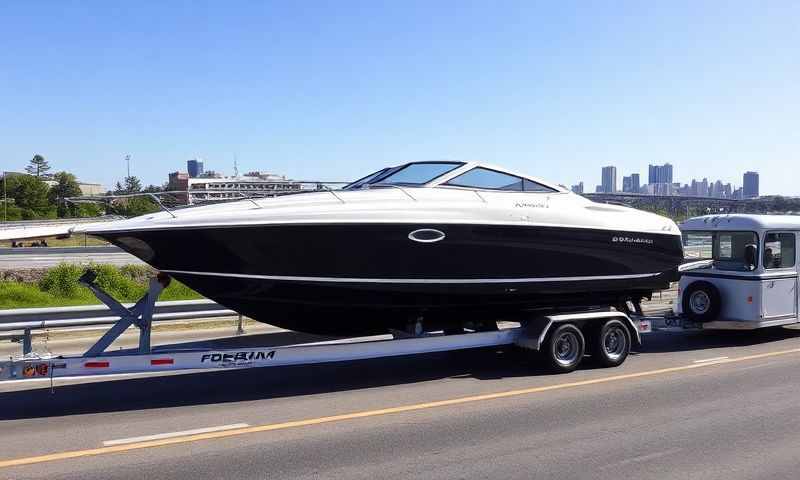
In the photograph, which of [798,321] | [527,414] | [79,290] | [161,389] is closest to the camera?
[527,414]

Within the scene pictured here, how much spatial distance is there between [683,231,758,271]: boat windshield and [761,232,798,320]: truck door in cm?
33

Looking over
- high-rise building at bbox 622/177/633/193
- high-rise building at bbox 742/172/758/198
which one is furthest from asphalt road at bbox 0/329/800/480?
high-rise building at bbox 742/172/758/198

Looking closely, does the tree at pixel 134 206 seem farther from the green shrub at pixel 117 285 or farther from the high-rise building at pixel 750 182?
the high-rise building at pixel 750 182

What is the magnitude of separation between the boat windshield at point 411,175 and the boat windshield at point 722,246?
5.09 meters

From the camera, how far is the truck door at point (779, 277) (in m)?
11.1

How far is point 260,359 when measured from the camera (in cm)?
732

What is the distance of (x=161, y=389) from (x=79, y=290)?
39.7 feet

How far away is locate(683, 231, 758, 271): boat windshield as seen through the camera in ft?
37.8

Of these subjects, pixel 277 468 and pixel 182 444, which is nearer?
pixel 277 468

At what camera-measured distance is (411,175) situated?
9.00m

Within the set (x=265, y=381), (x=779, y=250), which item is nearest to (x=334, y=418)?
(x=265, y=381)

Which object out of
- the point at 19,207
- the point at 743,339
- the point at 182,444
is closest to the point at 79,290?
the point at 182,444

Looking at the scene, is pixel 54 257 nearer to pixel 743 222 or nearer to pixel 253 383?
pixel 253 383

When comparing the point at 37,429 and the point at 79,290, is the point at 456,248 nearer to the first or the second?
the point at 37,429
